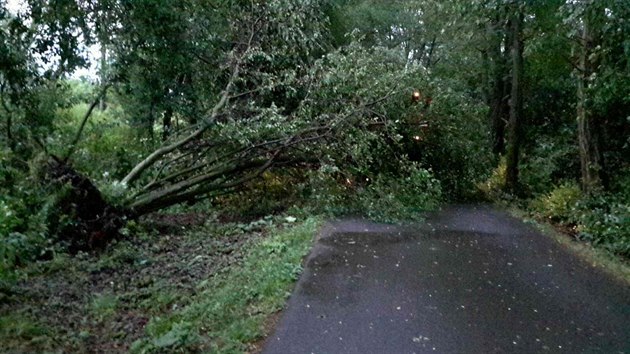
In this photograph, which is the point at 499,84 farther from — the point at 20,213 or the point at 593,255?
the point at 20,213

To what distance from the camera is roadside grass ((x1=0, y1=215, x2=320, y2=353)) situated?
5.26 metres

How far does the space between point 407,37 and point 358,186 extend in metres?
17.5

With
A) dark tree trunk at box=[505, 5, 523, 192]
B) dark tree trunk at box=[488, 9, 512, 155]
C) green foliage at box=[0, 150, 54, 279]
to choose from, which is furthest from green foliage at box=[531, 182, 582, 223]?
green foliage at box=[0, 150, 54, 279]

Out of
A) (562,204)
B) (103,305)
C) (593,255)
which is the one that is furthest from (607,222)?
(103,305)

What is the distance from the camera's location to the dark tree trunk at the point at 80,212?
8.80 m

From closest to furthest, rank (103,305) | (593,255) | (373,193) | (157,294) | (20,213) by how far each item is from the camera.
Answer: (103,305) → (157,294) → (20,213) → (593,255) → (373,193)

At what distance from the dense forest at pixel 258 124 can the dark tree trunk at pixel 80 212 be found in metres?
0.03

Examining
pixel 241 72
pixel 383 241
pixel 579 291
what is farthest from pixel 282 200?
pixel 579 291

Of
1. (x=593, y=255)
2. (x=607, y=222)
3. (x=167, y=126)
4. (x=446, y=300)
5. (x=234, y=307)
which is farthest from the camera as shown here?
(x=167, y=126)

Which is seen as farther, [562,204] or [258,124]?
[562,204]

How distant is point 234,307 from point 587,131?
10.4 meters

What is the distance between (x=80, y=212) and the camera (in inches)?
357

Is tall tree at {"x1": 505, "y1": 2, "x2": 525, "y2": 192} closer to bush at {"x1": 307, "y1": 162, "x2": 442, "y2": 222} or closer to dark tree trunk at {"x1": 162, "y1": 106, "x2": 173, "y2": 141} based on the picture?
bush at {"x1": 307, "y1": 162, "x2": 442, "y2": 222}

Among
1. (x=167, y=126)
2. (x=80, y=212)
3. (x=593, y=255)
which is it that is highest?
(x=167, y=126)
